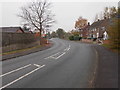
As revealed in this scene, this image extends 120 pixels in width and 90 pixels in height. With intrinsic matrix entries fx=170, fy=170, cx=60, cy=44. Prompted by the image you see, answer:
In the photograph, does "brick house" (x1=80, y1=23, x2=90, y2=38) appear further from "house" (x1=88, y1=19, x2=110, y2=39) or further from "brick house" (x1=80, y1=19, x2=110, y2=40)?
"house" (x1=88, y1=19, x2=110, y2=39)

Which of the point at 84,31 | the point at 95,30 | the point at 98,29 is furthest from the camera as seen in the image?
the point at 84,31

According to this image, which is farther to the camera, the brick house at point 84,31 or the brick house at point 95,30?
the brick house at point 84,31

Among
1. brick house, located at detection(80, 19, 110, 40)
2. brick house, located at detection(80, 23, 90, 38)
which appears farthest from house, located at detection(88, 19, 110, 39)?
brick house, located at detection(80, 23, 90, 38)

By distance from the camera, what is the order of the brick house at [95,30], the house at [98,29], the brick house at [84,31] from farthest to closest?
1. the brick house at [84,31]
2. the brick house at [95,30]
3. the house at [98,29]

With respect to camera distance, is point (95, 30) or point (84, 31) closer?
point (95, 30)

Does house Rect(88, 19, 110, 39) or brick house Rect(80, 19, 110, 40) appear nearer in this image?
house Rect(88, 19, 110, 39)

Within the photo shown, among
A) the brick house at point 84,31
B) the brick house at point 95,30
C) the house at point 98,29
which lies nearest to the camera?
the house at point 98,29

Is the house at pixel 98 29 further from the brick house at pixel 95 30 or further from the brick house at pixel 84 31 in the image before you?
the brick house at pixel 84 31

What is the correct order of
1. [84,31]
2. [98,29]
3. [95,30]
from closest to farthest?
[98,29], [95,30], [84,31]

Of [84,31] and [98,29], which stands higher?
[98,29]

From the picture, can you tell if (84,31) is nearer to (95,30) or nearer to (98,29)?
(95,30)

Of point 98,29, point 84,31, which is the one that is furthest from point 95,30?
point 84,31

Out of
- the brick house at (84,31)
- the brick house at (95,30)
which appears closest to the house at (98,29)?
the brick house at (95,30)

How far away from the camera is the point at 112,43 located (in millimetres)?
23094
